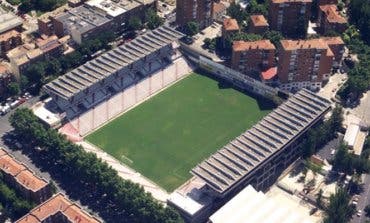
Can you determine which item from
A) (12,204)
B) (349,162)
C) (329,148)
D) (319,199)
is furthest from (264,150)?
(12,204)

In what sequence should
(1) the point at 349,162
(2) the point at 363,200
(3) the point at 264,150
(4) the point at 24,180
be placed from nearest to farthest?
1. (4) the point at 24,180
2. (2) the point at 363,200
3. (3) the point at 264,150
4. (1) the point at 349,162

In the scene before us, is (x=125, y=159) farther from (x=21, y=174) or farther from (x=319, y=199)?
(x=319, y=199)

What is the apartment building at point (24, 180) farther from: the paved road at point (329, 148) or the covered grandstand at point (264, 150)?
the paved road at point (329, 148)

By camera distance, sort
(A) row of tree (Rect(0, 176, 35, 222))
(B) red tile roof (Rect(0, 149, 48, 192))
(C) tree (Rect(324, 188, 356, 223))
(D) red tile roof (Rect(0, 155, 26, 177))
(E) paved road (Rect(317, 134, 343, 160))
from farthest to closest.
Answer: (E) paved road (Rect(317, 134, 343, 160)) < (D) red tile roof (Rect(0, 155, 26, 177)) < (B) red tile roof (Rect(0, 149, 48, 192)) < (A) row of tree (Rect(0, 176, 35, 222)) < (C) tree (Rect(324, 188, 356, 223))

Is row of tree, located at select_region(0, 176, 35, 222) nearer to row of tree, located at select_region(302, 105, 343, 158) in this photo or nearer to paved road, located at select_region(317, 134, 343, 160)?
row of tree, located at select_region(302, 105, 343, 158)

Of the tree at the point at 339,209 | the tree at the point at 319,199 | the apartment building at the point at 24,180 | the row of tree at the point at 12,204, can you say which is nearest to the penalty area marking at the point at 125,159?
the apartment building at the point at 24,180

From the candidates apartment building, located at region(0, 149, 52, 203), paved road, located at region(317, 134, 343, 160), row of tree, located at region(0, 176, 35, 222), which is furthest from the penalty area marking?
paved road, located at region(317, 134, 343, 160)

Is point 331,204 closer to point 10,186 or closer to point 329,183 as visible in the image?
point 329,183
